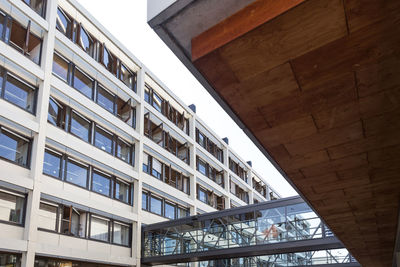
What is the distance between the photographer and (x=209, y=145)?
3922 centimetres

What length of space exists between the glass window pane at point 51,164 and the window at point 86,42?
6450 mm

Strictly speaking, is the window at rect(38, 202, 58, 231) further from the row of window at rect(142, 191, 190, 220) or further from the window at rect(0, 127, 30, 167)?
the row of window at rect(142, 191, 190, 220)

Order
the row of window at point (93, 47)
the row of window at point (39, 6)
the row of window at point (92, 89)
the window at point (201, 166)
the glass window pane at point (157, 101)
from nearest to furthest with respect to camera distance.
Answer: the row of window at point (39, 6), the row of window at point (92, 89), the row of window at point (93, 47), the glass window pane at point (157, 101), the window at point (201, 166)

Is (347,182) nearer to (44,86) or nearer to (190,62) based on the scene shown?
(190,62)

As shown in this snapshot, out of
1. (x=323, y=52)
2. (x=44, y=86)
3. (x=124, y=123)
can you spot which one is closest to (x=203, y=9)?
(x=323, y=52)

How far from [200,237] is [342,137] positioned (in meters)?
18.7

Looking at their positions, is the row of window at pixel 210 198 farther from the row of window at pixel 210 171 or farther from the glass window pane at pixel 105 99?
the glass window pane at pixel 105 99

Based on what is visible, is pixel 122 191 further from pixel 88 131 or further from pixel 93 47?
pixel 93 47

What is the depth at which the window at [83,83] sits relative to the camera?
22812 mm

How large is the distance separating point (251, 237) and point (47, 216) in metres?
9.51

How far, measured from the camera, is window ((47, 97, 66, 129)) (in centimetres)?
2064

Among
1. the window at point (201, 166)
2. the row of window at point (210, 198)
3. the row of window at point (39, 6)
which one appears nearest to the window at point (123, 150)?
the row of window at point (39, 6)

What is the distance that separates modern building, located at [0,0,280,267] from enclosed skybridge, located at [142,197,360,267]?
209 cm

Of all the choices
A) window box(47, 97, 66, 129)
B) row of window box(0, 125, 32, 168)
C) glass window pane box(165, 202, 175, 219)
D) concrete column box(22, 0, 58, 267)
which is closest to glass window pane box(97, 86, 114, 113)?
window box(47, 97, 66, 129)
